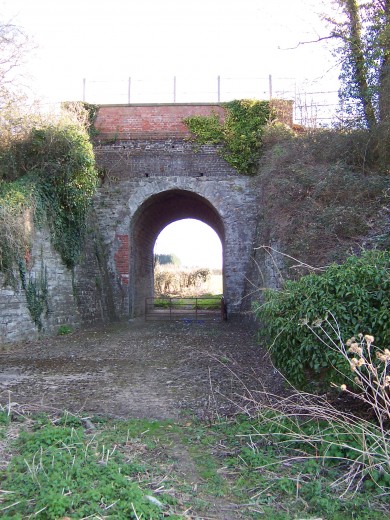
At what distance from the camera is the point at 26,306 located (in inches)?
408

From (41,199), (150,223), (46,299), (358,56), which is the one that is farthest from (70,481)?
(150,223)

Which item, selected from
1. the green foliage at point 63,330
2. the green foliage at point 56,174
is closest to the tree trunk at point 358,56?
the green foliage at point 56,174

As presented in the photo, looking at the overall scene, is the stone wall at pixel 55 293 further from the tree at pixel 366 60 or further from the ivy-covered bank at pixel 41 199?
the tree at pixel 366 60

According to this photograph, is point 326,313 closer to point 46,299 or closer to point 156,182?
point 46,299

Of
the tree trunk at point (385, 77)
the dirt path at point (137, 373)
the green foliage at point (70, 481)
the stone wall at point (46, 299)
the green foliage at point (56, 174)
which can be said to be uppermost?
the tree trunk at point (385, 77)

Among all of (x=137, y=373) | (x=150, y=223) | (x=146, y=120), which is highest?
(x=146, y=120)

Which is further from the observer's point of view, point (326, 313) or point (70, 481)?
point (326, 313)

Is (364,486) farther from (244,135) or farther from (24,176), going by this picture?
(244,135)

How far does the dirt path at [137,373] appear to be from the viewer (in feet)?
17.5

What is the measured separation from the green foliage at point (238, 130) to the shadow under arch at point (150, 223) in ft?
5.70

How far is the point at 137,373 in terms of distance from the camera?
7137 millimetres

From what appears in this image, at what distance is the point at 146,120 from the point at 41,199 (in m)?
5.29

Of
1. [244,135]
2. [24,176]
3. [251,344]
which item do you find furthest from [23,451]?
[244,135]

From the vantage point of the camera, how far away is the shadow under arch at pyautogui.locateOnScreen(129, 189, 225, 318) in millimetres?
15070
